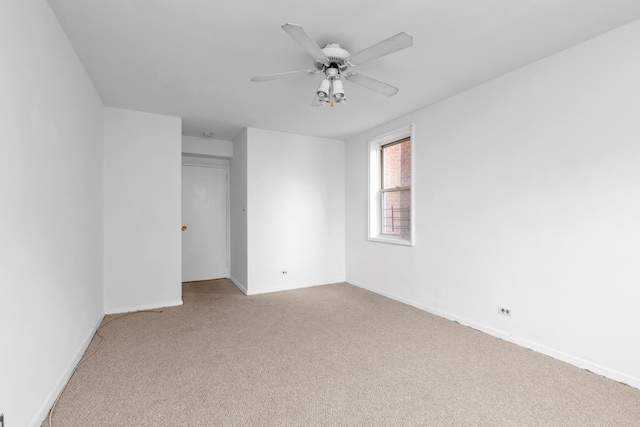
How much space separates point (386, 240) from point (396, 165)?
A: 1077 millimetres

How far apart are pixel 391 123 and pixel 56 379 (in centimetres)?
411

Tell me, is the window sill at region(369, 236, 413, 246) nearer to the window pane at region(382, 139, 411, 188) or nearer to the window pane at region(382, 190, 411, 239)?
the window pane at region(382, 190, 411, 239)

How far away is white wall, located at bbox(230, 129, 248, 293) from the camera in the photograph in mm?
4496

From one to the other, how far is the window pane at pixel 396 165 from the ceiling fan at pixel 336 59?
1.74m

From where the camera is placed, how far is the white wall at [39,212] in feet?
4.58

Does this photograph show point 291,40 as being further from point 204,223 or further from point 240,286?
point 204,223

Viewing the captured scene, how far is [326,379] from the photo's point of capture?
6.91 ft

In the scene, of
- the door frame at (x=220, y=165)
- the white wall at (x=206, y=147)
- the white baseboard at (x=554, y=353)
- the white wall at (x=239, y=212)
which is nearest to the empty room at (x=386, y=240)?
the white baseboard at (x=554, y=353)

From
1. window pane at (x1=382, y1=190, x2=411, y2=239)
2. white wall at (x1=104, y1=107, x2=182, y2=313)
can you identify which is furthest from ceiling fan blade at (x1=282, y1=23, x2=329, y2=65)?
white wall at (x1=104, y1=107, x2=182, y2=313)

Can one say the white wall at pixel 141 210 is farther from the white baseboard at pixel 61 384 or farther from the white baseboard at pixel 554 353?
the white baseboard at pixel 554 353

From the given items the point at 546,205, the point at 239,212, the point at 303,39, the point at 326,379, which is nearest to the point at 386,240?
the point at 546,205

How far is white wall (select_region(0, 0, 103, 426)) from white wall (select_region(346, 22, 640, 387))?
3.38 m

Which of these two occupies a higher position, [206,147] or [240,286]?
[206,147]

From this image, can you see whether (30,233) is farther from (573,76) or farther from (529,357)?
(573,76)
